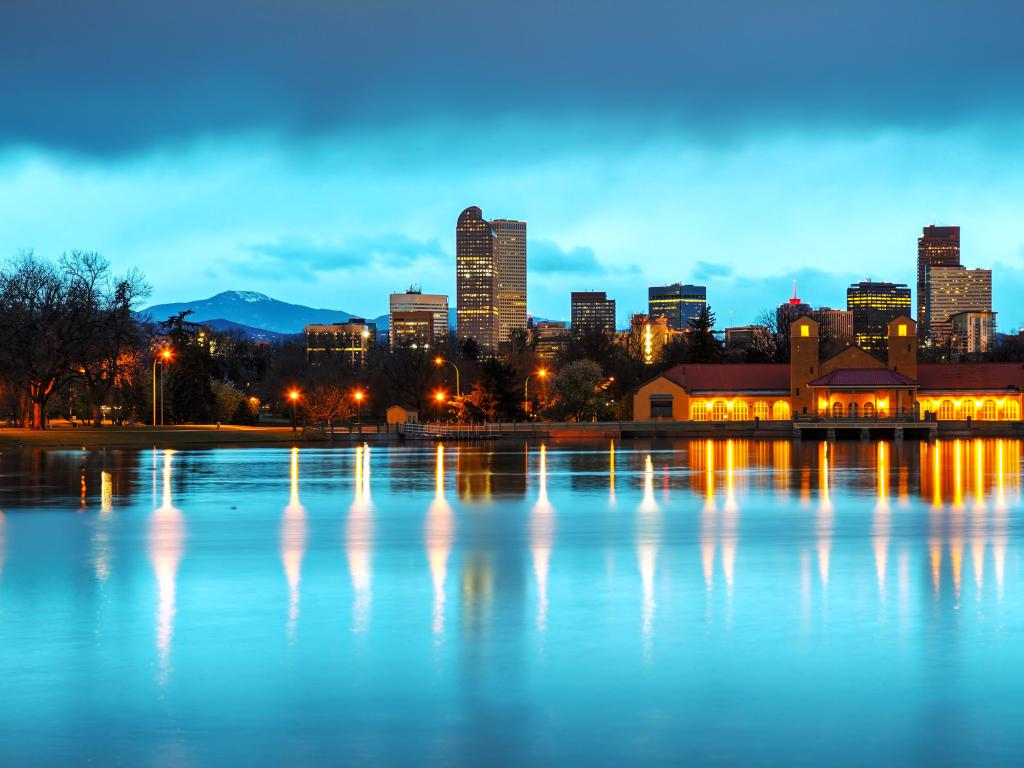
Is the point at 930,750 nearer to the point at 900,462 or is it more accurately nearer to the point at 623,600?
the point at 623,600

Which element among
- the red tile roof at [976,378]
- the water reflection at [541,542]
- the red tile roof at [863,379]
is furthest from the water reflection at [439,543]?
the red tile roof at [976,378]

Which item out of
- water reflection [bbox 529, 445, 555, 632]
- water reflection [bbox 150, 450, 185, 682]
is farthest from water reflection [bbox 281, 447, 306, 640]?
water reflection [bbox 529, 445, 555, 632]

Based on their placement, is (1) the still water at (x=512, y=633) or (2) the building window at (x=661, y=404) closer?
(1) the still water at (x=512, y=633)

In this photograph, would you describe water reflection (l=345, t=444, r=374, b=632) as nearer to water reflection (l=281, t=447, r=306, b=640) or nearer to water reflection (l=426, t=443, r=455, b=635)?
water reflection (l=281, t=447, r=306, b=640)

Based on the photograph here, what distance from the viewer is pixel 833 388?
10412cm

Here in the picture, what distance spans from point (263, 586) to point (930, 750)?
1143 cm

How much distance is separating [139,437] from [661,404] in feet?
154

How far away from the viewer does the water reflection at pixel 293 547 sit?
1711 cm

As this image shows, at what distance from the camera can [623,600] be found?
17750mm

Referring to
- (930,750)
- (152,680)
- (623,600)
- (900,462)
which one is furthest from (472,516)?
(900,462)

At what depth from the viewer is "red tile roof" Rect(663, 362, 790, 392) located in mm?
107438

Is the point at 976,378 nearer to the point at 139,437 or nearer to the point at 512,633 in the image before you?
the point at 139,437

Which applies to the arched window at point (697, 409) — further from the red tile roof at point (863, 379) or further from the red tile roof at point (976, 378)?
the red tile roof at point (976, 378)

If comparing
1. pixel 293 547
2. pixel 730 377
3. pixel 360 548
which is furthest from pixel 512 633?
pixel 730 377
